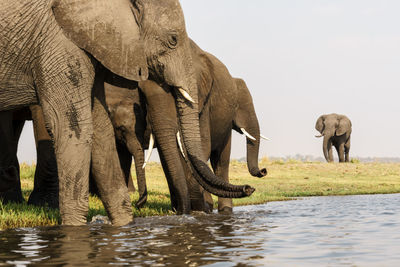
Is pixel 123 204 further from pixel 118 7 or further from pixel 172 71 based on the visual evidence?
pixel 118 7

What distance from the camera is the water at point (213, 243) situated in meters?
5.69

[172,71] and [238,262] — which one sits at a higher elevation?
[172,71]

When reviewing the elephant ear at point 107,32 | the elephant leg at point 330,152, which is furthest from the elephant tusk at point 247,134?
the elephant leg at point 330,152

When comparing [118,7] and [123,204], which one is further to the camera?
[123,204]

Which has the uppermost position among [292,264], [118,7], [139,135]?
[118,7]

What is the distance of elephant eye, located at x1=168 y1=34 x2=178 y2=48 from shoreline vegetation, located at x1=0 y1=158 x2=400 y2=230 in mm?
2861

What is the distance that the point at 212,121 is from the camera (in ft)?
40.8

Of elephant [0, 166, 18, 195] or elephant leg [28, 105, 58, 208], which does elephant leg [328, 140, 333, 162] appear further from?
elephant [0, 166, 18, 195]

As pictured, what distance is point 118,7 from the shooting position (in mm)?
7711

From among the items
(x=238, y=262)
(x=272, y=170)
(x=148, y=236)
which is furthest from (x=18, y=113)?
(x=272, y=170)

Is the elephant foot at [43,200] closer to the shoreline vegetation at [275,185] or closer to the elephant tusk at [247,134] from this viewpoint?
the shoreline vegetation at [275,185]

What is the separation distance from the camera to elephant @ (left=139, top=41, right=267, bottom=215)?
1011 cm

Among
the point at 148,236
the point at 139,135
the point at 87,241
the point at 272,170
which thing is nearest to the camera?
the point at 87,241

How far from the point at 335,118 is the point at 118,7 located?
108 feet
